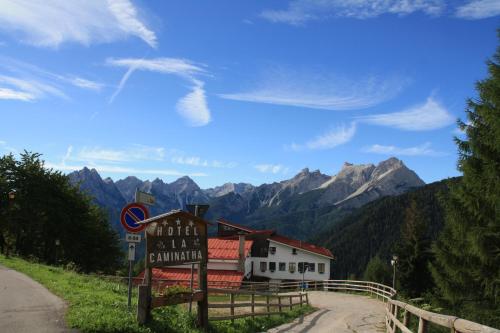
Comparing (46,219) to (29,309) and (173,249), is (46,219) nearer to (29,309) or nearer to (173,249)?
(29,309)

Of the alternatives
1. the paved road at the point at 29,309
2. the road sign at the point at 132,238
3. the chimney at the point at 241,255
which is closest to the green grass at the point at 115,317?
the paved road at the point at 29,309

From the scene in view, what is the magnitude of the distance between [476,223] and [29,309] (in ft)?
50.4

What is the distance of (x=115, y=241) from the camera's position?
6278cm

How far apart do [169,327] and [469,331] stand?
315 inches

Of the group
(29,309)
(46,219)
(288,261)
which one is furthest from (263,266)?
(29,309)

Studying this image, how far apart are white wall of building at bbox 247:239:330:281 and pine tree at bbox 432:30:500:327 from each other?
158 ft

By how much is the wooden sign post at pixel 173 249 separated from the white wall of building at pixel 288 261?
5533cm

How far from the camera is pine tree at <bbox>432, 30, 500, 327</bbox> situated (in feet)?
52.7

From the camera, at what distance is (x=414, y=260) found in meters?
48.1

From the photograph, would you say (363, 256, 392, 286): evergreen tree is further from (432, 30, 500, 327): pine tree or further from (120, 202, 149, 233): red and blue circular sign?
(120, 202, 149, 233): red and blue circular sign

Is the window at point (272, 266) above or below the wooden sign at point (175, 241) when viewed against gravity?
below

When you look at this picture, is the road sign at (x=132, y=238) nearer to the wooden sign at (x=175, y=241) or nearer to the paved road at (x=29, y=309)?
the wooden sign at (x=175, y=241)

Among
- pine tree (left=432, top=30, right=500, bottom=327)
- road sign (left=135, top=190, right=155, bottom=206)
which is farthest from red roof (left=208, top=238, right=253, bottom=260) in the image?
road sign (left=135, top=190, right=155, bottom=206)

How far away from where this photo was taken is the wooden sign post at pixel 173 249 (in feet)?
37.9
